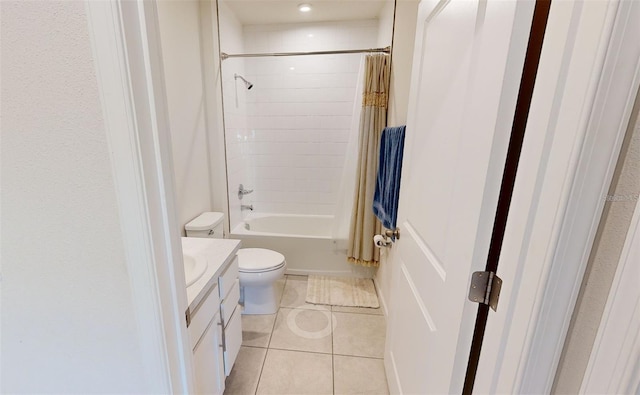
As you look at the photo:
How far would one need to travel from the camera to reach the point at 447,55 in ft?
2.85

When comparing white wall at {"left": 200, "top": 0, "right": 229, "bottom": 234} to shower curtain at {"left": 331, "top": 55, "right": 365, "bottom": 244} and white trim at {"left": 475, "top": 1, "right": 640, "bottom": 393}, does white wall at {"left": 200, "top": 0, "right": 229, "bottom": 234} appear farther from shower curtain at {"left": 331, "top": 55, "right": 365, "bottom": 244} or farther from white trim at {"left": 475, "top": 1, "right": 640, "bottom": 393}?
white trim at {"left": 475, "top": 1, "right": 640, "bottom": 393}

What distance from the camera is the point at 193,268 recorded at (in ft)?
3.90

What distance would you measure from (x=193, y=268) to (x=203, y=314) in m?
0.21

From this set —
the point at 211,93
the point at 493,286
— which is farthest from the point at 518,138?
the point at 211,93

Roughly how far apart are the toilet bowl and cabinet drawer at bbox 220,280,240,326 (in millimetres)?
489

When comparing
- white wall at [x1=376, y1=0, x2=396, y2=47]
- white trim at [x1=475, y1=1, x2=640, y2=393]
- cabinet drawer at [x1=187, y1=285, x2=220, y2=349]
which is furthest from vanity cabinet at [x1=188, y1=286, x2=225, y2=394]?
white wall at [x1=376, y1=0, x2=396, y2=47]

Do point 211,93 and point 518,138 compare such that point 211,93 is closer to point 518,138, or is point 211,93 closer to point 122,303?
point 122,303

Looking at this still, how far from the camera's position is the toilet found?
78.0 inches

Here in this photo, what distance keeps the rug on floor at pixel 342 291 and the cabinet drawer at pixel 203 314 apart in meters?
1.25

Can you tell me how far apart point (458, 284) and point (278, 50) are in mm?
2987

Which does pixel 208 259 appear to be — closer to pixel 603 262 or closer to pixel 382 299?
pixel 603 262

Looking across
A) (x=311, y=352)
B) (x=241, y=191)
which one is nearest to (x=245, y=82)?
(x=241, y=191)

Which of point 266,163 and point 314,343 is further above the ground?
point 266,163

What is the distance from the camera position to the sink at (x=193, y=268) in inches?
42.3
